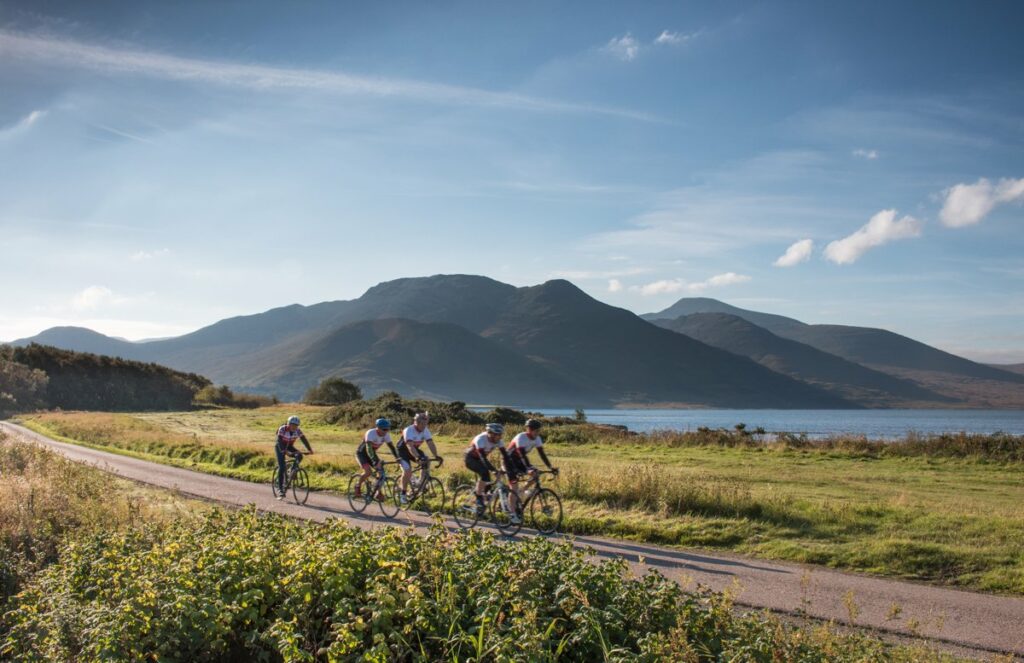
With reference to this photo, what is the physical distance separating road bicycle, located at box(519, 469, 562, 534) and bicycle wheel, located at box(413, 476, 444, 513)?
2.95m

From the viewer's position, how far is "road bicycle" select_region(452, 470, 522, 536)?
15.3 meters

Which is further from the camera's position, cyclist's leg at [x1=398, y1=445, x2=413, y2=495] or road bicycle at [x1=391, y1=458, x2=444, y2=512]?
road bicycle at [x1=391, y1=458, x2=444, y2=512]

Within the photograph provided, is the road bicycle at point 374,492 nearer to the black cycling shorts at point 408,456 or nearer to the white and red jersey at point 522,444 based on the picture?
the black cycling shorts at point 408,456

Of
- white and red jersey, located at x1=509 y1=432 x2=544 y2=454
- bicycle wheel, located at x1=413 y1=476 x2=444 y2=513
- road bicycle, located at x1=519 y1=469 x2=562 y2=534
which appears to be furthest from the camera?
bicycle wheel, located at x1=413 y1=476 x2=444 y2=513

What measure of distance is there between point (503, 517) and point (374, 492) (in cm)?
388

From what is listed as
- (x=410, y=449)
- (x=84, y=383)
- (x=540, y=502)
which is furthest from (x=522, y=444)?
(x=84, y=383)

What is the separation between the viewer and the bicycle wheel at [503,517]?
Answer: 1520 cm

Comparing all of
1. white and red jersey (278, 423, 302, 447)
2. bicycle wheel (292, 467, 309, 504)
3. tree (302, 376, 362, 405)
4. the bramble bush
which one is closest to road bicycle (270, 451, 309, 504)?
bicycle wheel (292, 467, 309, 504)

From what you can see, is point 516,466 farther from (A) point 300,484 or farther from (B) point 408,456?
(A) point 300,484

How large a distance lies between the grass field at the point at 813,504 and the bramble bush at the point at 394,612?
809 centimetres

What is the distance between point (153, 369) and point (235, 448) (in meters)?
67.8

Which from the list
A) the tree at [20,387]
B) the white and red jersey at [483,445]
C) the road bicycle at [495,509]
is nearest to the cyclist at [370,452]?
the road bicycle at [495,509]

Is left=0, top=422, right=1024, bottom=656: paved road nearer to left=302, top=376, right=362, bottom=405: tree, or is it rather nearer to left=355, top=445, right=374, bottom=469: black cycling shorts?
left=355, top=445, right=374, bottom=469: black cycling shorts

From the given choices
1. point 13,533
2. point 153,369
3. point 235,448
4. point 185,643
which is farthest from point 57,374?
point 185,643
